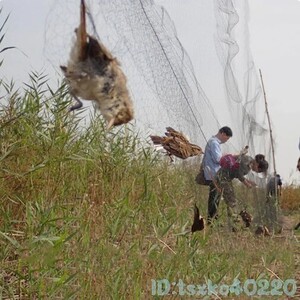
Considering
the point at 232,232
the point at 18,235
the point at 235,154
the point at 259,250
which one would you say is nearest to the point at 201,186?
the point at 235,154

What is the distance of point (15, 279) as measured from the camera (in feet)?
8.59

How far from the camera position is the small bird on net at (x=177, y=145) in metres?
4.08

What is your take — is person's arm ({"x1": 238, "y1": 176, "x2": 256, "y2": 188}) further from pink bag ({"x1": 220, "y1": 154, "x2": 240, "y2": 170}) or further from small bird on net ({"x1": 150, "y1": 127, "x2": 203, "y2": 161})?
small bird on net ({"x1": 150, "y1": 127, "x2": 203, "y2": 161})

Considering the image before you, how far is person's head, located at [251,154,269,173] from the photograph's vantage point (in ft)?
16.3

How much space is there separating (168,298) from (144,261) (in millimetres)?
191

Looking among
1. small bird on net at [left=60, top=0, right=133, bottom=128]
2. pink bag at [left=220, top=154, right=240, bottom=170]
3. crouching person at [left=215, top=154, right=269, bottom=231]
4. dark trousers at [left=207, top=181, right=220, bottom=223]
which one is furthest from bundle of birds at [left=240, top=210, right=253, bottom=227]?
small bird on net at [left=60, top=0, right=133, bottom=128]

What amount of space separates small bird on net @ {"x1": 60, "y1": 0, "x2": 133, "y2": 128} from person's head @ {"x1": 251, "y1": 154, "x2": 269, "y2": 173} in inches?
104

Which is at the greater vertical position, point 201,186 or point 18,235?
point 201,186

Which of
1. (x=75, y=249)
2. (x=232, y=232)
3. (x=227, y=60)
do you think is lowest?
(x=75, y=249)

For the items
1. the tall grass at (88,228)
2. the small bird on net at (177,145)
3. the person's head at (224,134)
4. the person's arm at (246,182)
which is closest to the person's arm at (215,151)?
the person's head at (224,134)

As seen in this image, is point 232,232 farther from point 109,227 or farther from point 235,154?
point 109,227

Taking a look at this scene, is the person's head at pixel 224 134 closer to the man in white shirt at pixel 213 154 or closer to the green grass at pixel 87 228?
the man in white shirt at pixel 213 154

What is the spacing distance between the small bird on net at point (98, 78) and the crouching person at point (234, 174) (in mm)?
2132

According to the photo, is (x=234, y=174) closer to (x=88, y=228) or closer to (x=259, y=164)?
(x=259, y=164)
